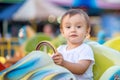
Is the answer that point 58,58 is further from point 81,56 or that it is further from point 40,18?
point 40,18

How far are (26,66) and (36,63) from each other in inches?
3.0

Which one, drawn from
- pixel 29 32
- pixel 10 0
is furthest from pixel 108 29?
pixel 29 32


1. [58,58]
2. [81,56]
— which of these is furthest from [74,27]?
[58,58]

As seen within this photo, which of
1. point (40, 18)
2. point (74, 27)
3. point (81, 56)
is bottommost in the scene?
point (40, 18)

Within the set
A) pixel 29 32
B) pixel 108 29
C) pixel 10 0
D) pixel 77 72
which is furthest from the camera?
pixel 108 29

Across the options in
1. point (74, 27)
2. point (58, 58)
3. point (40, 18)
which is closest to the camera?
point (58, 58)

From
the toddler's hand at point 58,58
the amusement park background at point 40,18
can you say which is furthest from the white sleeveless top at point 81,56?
the amusement park background at point 40,18

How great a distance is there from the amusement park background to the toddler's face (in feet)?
12.5

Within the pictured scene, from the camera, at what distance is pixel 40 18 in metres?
15.4

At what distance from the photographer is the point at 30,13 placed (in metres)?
13.4

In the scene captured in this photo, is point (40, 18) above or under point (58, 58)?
under

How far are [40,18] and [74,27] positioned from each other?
1165 cm

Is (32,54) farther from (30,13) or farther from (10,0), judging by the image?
(10,0)

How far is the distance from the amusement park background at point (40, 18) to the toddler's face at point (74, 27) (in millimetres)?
3797
